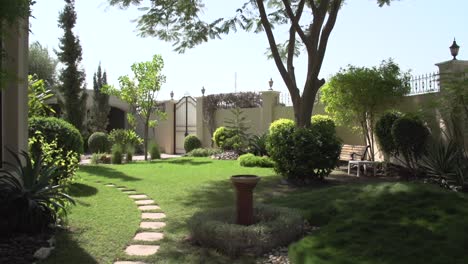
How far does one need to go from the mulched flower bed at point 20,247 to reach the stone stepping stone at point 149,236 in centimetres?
100

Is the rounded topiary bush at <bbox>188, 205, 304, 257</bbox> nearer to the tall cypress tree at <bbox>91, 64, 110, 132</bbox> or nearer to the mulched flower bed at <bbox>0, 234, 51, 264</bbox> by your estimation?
the mulched flower bed at <bbox>0, 234, 51, 264</bbox>

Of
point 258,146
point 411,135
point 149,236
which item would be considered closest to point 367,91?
point 411,135

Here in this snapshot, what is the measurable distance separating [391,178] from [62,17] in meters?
15.8

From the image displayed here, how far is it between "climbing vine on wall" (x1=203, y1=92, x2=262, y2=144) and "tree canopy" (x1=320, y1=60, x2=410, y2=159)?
7.01 metres

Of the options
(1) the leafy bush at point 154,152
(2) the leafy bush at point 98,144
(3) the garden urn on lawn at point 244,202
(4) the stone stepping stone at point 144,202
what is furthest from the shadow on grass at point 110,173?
(2) the leafy bush at point 98,144

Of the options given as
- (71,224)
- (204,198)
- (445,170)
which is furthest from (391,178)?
(71,224)

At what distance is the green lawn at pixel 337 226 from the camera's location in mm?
3936

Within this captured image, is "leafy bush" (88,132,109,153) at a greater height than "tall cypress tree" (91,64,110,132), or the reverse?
"tall cypress tree" (91,64,110,132)

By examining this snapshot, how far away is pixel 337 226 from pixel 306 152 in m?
4.43

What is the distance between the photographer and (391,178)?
10312mm

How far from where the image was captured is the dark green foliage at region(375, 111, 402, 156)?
34.9 feet

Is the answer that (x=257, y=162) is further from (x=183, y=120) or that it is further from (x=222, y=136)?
(x=183, y=120)

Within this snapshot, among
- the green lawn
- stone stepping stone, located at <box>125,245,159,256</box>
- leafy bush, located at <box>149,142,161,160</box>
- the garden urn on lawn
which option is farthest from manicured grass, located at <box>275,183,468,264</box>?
leafy bush, located at <box>149,142,161,160</box>

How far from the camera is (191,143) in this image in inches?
794
